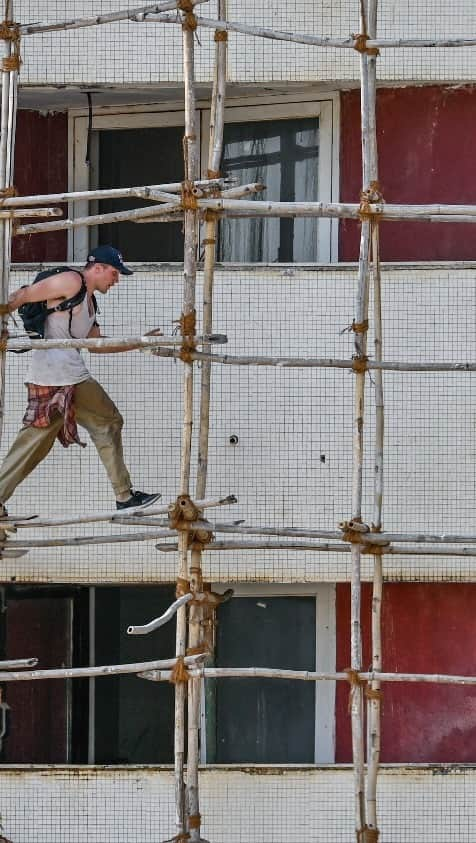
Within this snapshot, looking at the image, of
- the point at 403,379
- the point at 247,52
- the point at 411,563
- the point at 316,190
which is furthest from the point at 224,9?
the point at 411,563

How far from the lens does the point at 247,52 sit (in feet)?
33.9

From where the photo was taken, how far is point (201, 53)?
407 inches

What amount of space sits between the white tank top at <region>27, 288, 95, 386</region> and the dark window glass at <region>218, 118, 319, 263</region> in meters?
1.67

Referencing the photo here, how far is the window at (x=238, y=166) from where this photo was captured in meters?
10.9

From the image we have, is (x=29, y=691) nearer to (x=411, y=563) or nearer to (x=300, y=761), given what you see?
(x=300, y=761)

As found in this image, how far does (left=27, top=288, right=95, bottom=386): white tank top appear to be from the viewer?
9.55 meters

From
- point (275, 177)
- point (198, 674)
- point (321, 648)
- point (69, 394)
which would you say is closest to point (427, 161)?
point (275, 177)

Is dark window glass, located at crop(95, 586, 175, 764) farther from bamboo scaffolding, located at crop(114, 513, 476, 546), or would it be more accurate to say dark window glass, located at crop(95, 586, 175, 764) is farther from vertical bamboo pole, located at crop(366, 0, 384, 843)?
vertical bamboo pole, located at crop(366, 0, 384, 843)

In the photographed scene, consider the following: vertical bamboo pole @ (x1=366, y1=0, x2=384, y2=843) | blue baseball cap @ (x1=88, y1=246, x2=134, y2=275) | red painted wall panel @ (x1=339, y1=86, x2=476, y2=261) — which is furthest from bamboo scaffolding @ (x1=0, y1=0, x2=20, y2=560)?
red painted wall panel @ (x1=339, y1=86, x2=476, y2=261)

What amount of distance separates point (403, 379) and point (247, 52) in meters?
2.07

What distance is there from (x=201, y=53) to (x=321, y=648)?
139 inches

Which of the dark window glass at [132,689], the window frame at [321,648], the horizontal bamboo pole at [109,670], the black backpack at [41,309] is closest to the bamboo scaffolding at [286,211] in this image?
the black backpack at [41,309]

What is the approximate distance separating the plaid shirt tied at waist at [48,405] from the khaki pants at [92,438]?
4cm

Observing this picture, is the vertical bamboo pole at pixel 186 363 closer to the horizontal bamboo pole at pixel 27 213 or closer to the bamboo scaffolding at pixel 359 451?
the horizontal bamboo pole at pixel 27 213
